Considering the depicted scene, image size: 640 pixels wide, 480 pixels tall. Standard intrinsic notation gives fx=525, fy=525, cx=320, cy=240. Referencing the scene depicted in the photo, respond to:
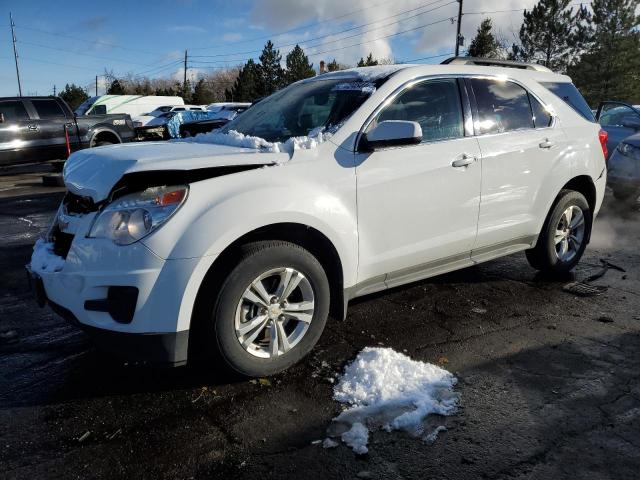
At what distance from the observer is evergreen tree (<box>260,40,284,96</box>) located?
56250 mm

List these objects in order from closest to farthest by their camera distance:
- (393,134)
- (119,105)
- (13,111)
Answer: (393,134), (13,111), (119,105)

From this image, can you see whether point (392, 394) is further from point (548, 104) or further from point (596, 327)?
point (548, 104)

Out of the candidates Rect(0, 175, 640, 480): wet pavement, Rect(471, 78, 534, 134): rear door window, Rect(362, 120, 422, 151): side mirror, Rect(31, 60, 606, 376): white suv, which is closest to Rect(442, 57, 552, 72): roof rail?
Rect(31, 60, 606, 376): white suv

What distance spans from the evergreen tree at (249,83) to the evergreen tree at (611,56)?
30.7m

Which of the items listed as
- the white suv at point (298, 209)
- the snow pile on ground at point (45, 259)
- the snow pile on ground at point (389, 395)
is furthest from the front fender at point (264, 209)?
the snow pile on ground at point (45, 259)

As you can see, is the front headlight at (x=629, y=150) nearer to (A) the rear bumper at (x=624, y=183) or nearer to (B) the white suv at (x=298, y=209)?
(A) the rear bumper at (x=624, y=183)

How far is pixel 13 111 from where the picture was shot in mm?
12406

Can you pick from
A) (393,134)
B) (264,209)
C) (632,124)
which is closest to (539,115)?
(393,134)

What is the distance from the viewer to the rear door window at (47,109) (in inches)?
502

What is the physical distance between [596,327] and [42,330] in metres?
4.02

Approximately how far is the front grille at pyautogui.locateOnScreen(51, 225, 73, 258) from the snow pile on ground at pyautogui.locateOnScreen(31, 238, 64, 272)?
3cm

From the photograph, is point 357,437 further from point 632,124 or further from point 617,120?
point 617,120

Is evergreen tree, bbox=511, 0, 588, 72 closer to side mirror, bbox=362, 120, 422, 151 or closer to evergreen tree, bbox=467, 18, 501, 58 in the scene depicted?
evergreen tree, bbox=467, 18, 501, 58

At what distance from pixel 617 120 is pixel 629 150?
2298 millimetres
